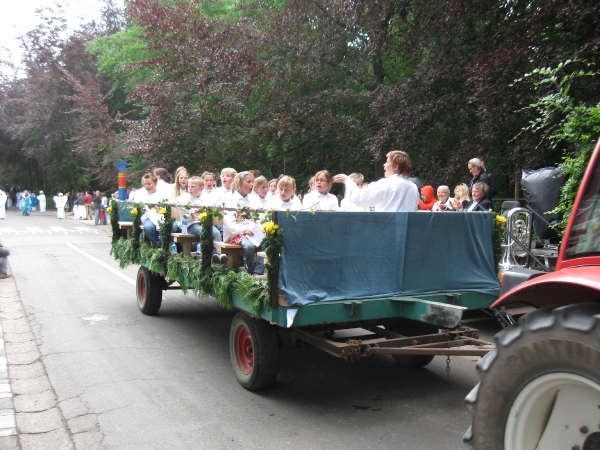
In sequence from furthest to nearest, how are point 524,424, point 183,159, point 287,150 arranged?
point 287,150, point 183,159, point 524,424

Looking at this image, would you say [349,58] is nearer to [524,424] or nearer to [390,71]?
[390,71]

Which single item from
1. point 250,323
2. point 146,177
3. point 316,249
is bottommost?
point 250,323

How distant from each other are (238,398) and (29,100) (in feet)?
145

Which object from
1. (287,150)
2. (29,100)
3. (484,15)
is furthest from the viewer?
(29,100)

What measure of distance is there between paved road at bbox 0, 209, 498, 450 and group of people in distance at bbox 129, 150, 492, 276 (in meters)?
1.23

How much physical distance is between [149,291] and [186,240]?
1.87m

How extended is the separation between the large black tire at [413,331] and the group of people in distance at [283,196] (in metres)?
1.14

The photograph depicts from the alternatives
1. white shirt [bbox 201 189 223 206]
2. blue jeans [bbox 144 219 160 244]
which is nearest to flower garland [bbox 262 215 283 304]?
blue jeans [bbox 144 219 160 244]

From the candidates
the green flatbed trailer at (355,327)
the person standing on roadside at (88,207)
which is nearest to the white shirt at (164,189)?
the green flatbed trailer at (355,327)

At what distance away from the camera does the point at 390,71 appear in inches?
743

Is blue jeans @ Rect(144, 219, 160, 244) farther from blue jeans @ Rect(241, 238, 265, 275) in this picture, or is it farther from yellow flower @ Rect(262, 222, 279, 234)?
yellow flower @ Rect(262, 222, 279, 234)

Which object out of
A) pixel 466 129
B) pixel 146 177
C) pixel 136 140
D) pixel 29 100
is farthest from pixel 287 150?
pixel 29 100

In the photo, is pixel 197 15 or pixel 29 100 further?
pixel 29 100

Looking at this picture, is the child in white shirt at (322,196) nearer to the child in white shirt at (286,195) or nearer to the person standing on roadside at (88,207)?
the child in white shirt at (286,195)
